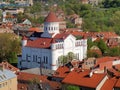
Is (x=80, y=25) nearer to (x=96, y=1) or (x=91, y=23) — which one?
(x=91, y=23)

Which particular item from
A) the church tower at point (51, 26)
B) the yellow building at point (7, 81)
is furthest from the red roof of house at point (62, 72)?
the church tower at point (51, 26)

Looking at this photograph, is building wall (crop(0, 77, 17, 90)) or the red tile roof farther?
the red tile roof

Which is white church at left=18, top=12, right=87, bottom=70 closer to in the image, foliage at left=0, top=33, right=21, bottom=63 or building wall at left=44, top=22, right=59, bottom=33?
building wall at left=44, top=22, right=59, bottom=33

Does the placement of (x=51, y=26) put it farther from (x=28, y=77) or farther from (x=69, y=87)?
(x=69, y=87)

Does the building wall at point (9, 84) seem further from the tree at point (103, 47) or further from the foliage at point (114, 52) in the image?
the tree at point (103, 47)

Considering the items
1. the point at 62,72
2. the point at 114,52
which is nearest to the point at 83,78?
the point at 62,72

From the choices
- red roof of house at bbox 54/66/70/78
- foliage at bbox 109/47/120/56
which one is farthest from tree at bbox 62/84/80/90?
foliage at bbox 109/47/120/56
